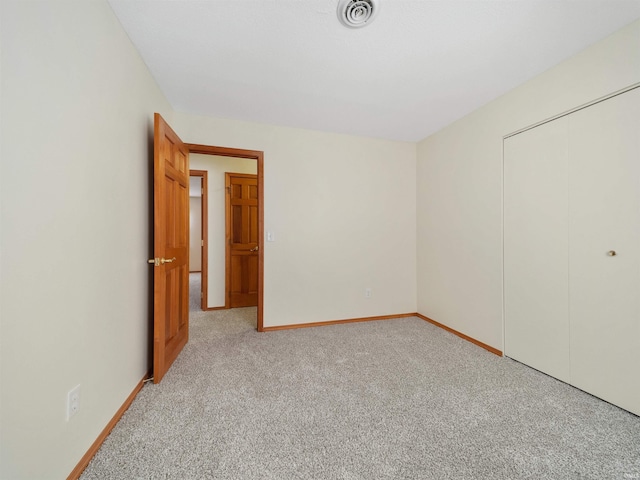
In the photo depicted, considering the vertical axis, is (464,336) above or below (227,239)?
below

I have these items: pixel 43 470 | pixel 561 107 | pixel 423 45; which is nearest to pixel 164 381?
pixel 43 470

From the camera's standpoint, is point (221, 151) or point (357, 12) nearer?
point (357, 12)

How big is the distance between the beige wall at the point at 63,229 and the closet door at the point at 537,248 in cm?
304

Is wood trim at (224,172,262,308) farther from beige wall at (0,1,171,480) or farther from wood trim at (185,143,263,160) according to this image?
beige wall at (0,1,171,480)

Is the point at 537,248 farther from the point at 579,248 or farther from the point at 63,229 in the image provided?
the point at 63,229

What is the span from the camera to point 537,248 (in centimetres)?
220

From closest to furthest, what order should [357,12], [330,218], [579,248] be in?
1. [357,12]
2. [579,248]
3. [330,218]

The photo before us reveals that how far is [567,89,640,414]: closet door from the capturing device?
5.41ft

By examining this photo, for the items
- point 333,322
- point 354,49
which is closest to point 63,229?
point 354,49

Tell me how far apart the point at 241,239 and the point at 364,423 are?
3219mm

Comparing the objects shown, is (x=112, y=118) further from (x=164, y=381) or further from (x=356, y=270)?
(x=356, y=270)

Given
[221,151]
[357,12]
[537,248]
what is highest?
[357,12]

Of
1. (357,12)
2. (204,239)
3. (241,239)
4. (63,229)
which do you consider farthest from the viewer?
(241,239)

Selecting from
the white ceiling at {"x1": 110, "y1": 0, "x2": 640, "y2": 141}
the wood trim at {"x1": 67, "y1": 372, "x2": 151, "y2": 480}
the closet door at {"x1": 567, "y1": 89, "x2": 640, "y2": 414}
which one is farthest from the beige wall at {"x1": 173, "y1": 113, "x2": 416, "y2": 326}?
the closet door at {"x1": 567, "y1": 89, "x2": 640, "y2": 414}
